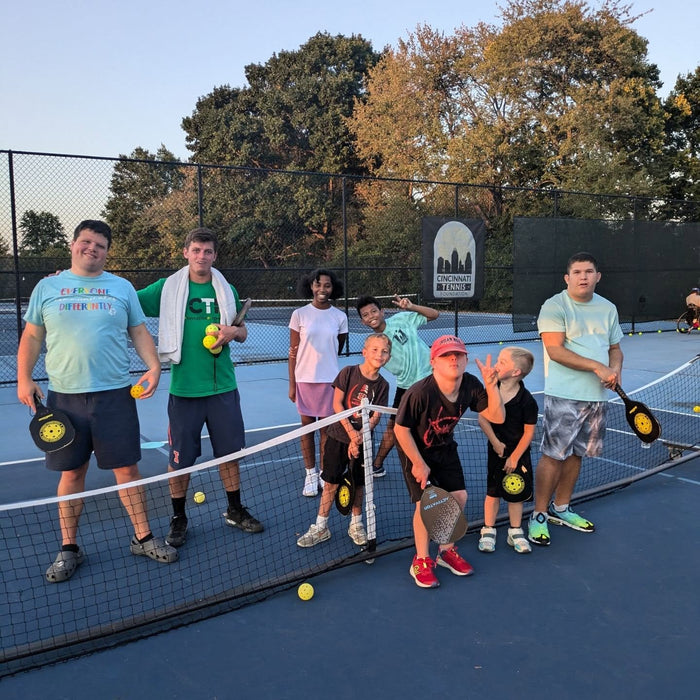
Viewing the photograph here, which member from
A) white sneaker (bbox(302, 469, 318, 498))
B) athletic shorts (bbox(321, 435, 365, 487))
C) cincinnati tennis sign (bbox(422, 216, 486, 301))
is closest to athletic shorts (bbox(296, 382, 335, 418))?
white sneaker (bbox(302, 469, 318, 498))

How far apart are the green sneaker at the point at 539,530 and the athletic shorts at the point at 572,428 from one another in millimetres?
388

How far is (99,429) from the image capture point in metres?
3.54

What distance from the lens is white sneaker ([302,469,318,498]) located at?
4688 mm

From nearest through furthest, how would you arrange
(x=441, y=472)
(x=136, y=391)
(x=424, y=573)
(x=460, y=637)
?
(x=460, y=637) → (x=424, y=573) → (x=441, y=472) → (x=136, y=391)

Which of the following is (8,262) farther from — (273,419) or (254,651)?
(254,651)

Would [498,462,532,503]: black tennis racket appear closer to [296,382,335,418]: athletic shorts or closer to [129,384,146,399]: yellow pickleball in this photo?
[296,382,335,418]: athletic shorts

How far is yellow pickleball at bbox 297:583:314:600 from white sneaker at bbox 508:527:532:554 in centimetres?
129

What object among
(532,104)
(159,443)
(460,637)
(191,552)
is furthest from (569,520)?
(532,104)

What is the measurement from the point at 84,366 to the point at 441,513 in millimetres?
2031

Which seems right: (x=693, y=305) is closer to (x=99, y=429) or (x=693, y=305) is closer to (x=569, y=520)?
(x=569, y=520)

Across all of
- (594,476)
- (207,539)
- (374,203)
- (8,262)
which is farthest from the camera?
(374,203)

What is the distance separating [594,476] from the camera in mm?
5215

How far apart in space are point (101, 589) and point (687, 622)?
2.89 m

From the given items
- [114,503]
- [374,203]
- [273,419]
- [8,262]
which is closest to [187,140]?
[374,203]
